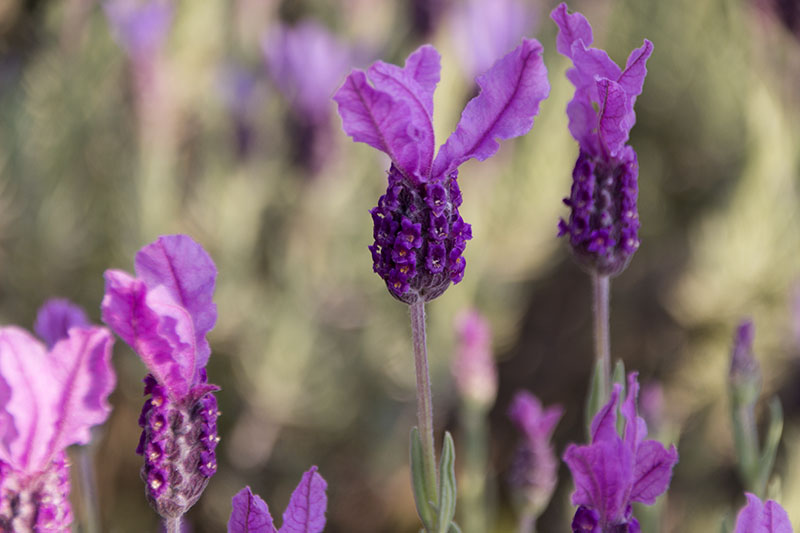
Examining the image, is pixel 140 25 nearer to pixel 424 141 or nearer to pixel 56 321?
pixel 56 321

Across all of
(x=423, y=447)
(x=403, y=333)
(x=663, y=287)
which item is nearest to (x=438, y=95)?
(x=403, y=333)

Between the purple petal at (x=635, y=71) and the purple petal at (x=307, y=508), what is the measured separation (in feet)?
0.82

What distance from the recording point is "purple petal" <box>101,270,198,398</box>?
0.34m

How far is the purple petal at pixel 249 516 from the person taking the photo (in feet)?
1.24

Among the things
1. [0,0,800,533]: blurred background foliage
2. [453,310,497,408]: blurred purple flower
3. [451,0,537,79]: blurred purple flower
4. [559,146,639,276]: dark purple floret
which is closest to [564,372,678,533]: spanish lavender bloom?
[559,146,639,276]: dark purple floret

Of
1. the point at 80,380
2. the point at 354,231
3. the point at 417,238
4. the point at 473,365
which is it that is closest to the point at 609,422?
the point at 417,238

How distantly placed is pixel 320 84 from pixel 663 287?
752 mm

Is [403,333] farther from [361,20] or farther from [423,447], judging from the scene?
[423,447]

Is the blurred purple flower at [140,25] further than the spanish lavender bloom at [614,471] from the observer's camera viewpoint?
Yes

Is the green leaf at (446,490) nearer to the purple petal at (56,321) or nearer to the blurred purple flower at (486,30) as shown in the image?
the purple petal at (56,321)

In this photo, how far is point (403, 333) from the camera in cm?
138

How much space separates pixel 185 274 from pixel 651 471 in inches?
9.6

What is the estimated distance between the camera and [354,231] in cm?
146

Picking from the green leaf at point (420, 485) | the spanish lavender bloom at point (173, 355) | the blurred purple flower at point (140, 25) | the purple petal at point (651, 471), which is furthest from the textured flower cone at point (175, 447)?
the blurred purple flower at point (140, 25)
